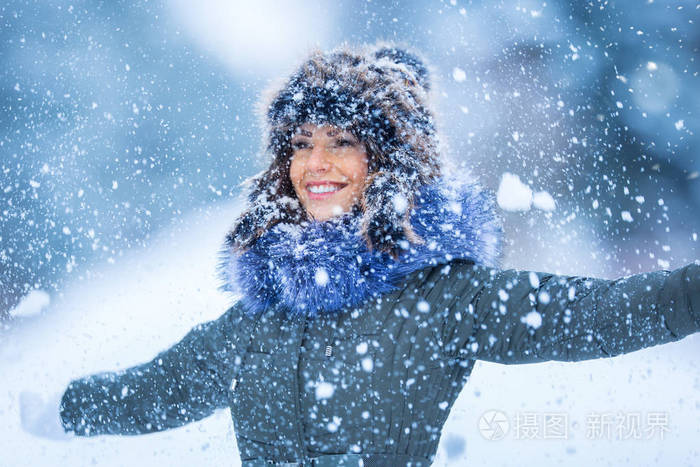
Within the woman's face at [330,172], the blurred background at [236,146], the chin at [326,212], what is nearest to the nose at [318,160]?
the woman's face at [330,172]

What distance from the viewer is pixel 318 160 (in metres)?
1.77

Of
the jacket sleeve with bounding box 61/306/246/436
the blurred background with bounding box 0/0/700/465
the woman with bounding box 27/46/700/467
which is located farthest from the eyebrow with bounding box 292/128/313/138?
the blurred background with bounding box 0/0/700/465

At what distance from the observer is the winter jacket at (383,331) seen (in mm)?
1312

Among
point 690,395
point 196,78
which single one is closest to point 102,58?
point 196,78

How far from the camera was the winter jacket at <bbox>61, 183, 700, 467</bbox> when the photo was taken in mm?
1312

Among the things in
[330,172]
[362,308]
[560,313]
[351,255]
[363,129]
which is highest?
[363,129]

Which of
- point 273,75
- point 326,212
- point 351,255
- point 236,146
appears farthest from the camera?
point 236,146

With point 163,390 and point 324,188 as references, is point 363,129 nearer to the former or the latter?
point 324,188

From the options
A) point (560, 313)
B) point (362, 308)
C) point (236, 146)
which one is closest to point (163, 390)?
point (362, 308)

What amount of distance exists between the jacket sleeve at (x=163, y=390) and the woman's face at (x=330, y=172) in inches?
16.3

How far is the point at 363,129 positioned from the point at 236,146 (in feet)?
9.39

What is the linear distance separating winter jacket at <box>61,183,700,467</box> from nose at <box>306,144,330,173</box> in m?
0.19

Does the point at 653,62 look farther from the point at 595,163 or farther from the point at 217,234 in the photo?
the point at 217,234

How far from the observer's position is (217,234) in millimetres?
4316
